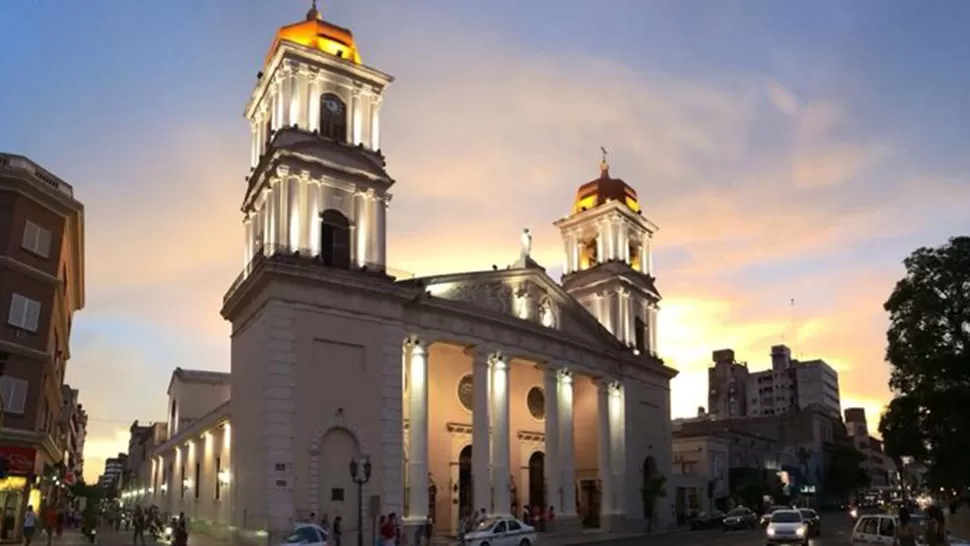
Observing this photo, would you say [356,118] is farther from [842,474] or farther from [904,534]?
[842,474]

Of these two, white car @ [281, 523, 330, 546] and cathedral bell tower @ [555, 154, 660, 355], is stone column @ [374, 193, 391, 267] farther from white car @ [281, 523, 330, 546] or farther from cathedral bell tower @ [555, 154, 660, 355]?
cathedral bell tower @ [555, 154, 660, 355]

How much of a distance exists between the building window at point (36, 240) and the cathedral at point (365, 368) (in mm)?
8230

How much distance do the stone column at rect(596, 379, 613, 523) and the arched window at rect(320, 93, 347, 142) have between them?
961 inches

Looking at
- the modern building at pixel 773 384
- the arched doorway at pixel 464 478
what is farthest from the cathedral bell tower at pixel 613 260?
the modern building at pixel 773 384

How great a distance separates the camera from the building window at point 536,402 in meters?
59.0

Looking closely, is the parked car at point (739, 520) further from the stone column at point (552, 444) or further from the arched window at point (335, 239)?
the arched window at point (335, 239)

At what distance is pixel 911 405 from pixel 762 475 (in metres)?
59.1

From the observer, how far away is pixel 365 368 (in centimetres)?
4009

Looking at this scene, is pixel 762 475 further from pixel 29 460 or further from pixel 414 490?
pixel 29 460

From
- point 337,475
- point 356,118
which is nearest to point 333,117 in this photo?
point 356,118

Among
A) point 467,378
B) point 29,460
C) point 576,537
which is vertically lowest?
point 576,537

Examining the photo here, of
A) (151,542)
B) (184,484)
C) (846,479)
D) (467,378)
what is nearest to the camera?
(151,542)

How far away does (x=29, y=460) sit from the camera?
37812 mm

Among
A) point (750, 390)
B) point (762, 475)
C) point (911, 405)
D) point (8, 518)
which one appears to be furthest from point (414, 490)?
point (750, 390)
